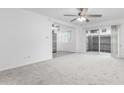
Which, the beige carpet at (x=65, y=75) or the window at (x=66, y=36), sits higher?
the window at (x=66, y=36)

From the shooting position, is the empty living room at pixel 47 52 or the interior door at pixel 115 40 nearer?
the empty living room at pixel 47 52

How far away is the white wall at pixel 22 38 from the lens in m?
3.67

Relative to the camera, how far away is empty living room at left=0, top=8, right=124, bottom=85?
2.76m

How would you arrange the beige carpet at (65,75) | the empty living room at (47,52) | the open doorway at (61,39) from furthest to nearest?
the open doorway at (61,39)
the empty living room at (47,52)
the beige carpet at (65,75)

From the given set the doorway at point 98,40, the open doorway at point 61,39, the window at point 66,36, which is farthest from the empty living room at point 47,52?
the open doorway at point 61,39

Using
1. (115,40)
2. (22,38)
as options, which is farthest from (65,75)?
(115,40)

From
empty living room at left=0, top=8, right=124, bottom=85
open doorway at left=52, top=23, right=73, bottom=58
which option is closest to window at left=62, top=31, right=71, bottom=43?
open doorway at left=52, top=23, right=73, bottom=58

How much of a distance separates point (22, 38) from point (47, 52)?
171 centimetres

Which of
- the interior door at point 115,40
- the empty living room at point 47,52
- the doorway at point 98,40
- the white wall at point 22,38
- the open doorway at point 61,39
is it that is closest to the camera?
the empty living room at point 47,52

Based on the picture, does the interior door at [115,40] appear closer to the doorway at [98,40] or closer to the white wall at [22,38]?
the doorway at [98,40]

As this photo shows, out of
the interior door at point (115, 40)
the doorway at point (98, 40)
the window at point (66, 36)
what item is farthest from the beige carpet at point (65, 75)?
the window at point (66, 36)

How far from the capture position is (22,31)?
14.1ft

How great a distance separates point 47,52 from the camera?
18.3 ft

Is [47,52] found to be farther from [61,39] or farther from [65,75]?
[61,39]
